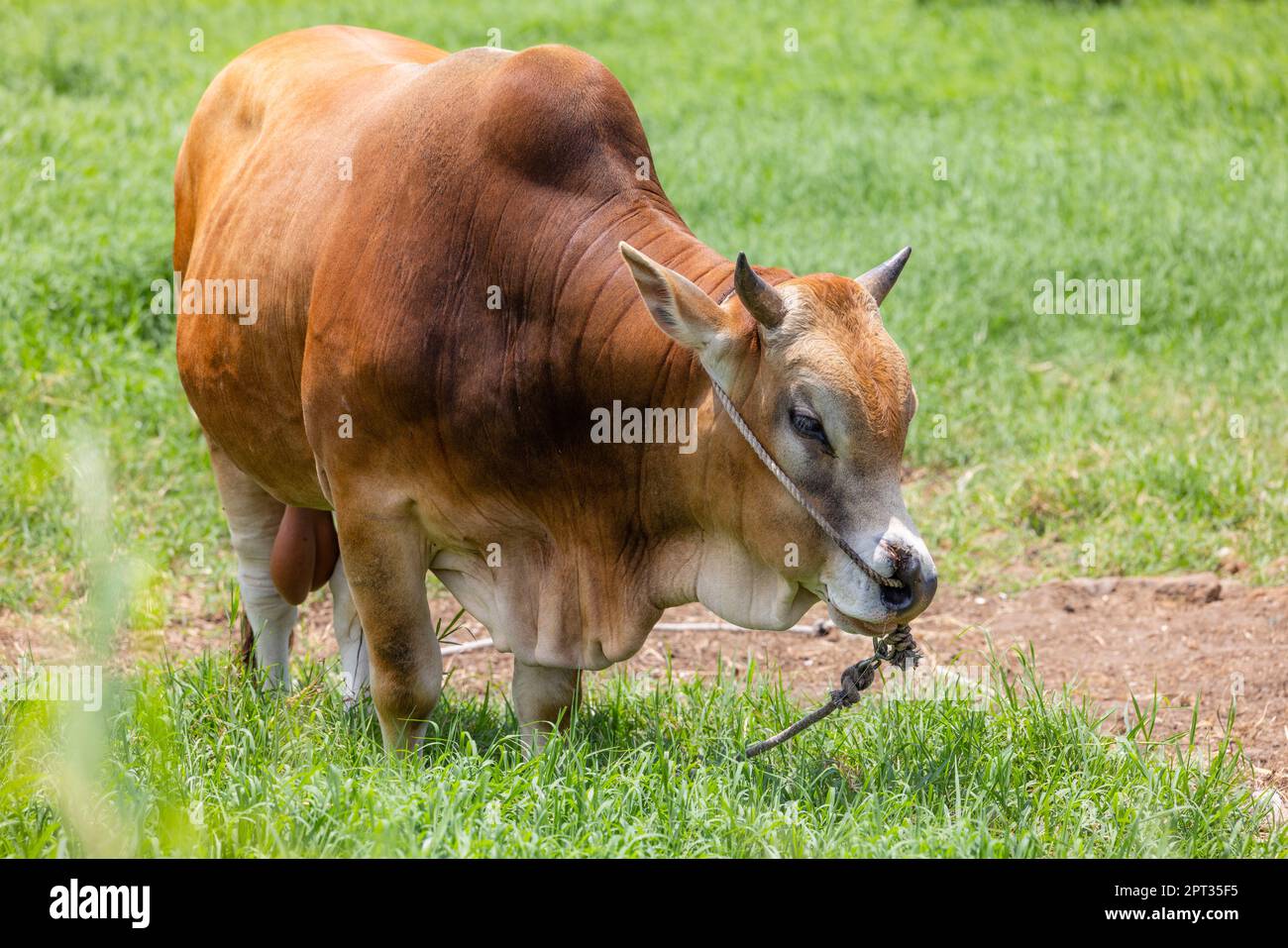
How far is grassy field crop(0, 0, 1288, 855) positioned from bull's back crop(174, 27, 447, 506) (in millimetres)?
631

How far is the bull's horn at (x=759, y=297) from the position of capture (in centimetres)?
299

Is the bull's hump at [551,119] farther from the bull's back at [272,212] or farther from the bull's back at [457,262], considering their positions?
the bull's back at [272,212]

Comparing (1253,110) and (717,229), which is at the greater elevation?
(1253,110)

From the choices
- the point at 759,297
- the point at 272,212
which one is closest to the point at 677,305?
the point at 759,297

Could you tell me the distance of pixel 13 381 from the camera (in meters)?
6.15

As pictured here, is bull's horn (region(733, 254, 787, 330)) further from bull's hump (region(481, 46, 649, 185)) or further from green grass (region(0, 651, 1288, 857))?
green grass (region(0, 651, 1288, 857))

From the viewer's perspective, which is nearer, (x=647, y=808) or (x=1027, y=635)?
(x=647, y=808)

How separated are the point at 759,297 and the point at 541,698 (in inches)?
50.2

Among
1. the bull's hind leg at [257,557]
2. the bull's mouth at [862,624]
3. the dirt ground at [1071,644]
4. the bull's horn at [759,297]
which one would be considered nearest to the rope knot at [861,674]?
the bull's mouth at [862,624]

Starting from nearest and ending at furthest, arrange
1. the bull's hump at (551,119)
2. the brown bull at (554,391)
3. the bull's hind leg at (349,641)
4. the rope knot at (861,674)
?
the brown bull at (554,391) < the rope knot at (861,674) < the bull's hump at (551,119) < the bull's hind leg at (349,641)

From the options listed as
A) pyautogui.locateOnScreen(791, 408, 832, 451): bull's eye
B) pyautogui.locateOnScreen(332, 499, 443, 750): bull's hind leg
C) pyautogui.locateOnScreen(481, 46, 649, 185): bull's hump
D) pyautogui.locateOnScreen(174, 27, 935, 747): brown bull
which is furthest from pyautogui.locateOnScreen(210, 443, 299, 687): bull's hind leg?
pyautogui.locateOnScreen(791, 408, 832, 451): bull's eye
